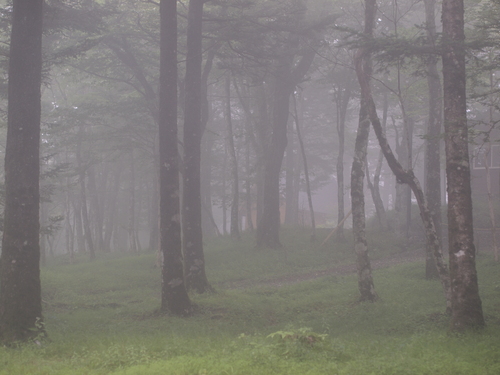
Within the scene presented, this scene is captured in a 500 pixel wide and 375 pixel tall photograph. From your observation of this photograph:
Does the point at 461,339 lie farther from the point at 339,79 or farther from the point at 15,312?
the point at 339,79

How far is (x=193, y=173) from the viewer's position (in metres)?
13.4

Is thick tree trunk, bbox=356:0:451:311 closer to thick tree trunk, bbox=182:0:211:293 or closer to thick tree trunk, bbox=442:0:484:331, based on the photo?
thick tree trunk, bbox=442:0:484:331

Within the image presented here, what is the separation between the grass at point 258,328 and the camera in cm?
616

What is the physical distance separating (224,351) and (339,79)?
63.8 ft

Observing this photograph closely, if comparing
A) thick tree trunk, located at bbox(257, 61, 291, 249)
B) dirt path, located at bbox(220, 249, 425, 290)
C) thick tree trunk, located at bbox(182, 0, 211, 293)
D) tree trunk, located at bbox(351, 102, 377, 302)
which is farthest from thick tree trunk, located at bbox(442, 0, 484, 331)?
thick tree trunk, located at bbox(257, 61, 291, 249)

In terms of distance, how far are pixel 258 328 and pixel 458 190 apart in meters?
5.48

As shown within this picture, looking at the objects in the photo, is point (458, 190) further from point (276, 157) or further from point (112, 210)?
point (112, 210)

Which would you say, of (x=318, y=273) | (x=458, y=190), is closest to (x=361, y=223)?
(x=458, y=190)

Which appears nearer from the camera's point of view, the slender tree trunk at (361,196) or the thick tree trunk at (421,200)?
the thick tree trunk at (421,200)

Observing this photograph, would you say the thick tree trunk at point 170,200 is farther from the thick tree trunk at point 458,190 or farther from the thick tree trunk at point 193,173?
the thick tree trunk at point 458,190

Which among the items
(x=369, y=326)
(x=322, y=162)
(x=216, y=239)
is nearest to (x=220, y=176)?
(x=322, y=162)

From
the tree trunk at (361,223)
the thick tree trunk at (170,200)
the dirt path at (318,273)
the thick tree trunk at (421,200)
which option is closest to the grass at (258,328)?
the dirt path at (318,273)

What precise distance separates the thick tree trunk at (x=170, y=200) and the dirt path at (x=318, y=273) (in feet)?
16.5

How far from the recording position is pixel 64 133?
25781 mm
